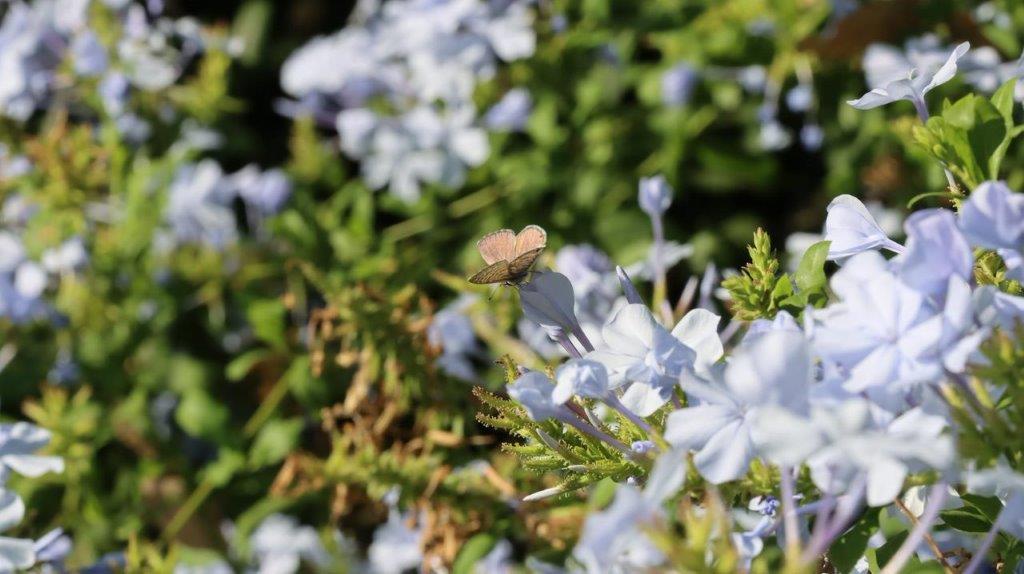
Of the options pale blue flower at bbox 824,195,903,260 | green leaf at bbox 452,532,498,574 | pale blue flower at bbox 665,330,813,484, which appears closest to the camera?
pale blue flower at bbox 665,330,813,484

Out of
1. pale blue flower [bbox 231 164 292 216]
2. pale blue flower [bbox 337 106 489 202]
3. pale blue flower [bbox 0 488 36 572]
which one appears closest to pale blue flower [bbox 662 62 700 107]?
pale blue flower [bbox 337 106 489 202]

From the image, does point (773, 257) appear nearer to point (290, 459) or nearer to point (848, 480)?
point (848, 480)

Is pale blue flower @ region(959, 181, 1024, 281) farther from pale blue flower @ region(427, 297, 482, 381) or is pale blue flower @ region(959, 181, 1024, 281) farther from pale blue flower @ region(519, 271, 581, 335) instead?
pale blue flower @ region(427, 297, 482, 381)

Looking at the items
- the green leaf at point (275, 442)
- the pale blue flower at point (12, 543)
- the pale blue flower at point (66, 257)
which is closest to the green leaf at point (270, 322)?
the green leaf at point (275, 442)

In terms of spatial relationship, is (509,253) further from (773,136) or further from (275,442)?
(773,136)

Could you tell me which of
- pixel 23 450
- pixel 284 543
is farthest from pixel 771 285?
pixel 284 543
